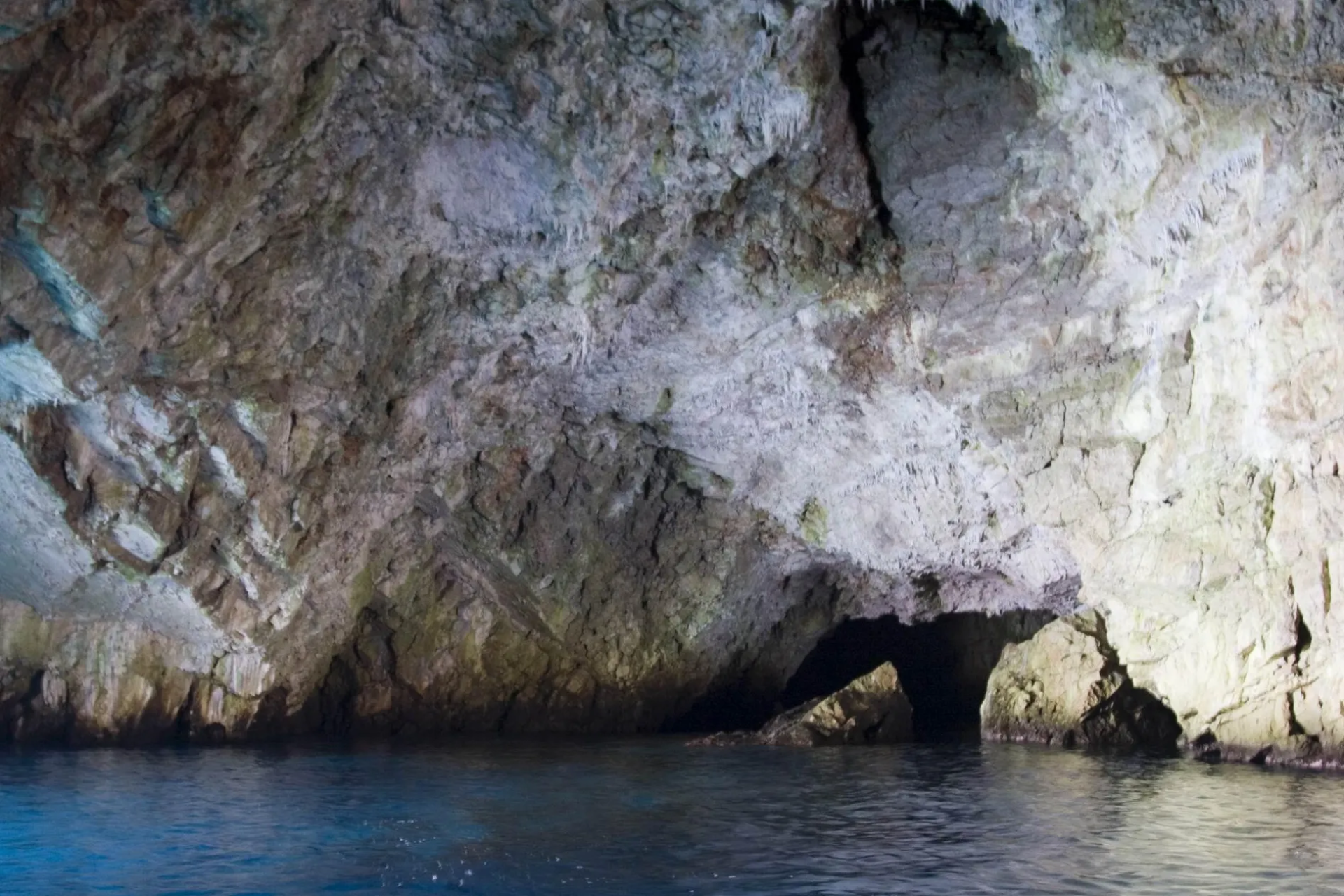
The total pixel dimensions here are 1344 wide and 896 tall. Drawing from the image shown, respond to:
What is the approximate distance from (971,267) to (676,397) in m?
4.47

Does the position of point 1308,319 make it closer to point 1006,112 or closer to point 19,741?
point 1006,112

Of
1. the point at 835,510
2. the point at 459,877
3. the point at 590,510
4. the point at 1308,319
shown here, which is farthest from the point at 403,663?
the point at 1308,319

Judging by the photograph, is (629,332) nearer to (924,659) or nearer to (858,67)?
(858,67)

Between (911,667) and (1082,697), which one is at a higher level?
(911,667)

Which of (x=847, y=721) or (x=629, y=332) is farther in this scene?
(x=847, y=721)

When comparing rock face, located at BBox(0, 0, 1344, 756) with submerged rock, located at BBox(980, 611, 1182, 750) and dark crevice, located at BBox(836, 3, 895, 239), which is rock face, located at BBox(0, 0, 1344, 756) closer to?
dark crevice, located at BBox(836, 3, 895, 239)

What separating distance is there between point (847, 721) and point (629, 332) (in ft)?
23.1

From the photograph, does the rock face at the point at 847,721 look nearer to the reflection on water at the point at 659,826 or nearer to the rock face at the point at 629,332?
the rock face at the point at 629,332

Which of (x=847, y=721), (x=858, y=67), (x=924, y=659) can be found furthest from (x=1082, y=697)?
(x=858, y=67)

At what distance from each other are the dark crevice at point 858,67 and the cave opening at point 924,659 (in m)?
11.5

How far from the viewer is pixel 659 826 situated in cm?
972

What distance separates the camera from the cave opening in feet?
77.3

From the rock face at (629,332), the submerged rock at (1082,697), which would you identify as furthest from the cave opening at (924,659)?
the submerged rock at (1082,697)

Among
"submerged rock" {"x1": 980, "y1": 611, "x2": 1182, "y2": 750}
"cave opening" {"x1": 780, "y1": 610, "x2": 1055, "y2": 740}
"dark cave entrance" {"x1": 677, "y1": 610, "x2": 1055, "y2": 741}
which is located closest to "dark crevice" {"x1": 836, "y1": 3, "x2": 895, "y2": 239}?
"submerged rock" {"x1": 980, "y1": 611, "x2": 1182, "y2": 750}
